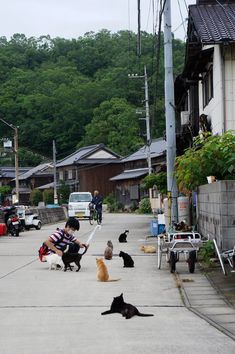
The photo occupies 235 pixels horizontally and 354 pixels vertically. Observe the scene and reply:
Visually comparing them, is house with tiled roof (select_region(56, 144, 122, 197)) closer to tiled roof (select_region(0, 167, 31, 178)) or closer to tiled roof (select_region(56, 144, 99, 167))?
tiled roof (select_region(56, 144, 99, 167))

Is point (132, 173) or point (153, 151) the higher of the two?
point (153, 151)

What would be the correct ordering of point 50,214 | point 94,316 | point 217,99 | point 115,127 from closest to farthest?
point 94,316 → point 217,99 → point 50,214 → point 115,127

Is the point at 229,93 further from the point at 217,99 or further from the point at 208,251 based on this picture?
the point at 208,251

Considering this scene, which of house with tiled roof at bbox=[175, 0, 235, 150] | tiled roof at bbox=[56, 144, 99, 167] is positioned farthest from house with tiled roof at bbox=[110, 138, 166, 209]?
house with tiled roof at bbox=[175, 0, 235, 150]

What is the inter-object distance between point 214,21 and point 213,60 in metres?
1.47

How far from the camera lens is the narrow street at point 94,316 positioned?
6883mm

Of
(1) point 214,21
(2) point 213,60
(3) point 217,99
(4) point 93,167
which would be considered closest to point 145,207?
(4) point 93,167

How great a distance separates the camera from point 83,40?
74.6m

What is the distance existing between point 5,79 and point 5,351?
69204mm

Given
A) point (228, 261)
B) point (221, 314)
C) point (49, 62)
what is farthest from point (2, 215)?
point (49, 62)

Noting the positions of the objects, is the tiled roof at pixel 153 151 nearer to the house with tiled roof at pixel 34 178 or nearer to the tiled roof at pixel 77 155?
the tiled roof at pixel 77 155

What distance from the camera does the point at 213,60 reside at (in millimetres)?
22469

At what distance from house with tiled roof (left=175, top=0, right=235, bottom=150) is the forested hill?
126ft

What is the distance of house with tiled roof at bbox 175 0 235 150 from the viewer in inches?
811
